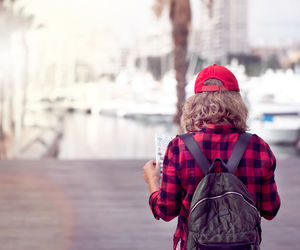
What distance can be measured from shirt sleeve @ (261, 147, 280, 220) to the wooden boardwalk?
247cm

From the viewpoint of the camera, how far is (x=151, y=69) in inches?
400

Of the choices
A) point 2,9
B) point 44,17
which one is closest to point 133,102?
point 44,17

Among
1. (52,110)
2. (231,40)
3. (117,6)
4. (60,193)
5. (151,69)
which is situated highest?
(117,6)

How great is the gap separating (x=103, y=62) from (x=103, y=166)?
2.33 m

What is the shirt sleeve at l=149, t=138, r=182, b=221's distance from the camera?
174cm

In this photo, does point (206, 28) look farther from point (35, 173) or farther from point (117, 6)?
point (35, 173)

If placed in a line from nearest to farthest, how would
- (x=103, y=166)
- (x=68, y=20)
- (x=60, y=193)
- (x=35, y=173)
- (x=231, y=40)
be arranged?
1. (x=60, y=193)
2. (x=35, y=173)
3. (x=103, y=166)
4. (x=68, y=20)
5. (x=231, y=40)

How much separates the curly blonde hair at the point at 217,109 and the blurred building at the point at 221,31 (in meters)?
8.33

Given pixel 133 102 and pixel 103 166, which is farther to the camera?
pixel 133 102

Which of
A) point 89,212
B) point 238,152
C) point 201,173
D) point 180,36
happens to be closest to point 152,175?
point 201,173

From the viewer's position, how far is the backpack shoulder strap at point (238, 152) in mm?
1691

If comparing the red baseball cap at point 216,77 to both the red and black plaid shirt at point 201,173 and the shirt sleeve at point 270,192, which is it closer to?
the red and black plaid shirt at point 201,173

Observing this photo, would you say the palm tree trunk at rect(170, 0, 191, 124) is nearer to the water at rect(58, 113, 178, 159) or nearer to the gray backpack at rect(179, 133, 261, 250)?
the water at rect(58, 113, 178, 159)

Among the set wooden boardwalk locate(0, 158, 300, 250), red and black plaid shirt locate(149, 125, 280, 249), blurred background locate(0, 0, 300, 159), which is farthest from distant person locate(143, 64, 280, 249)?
blurred background locate(0, 0, 300, 159)
